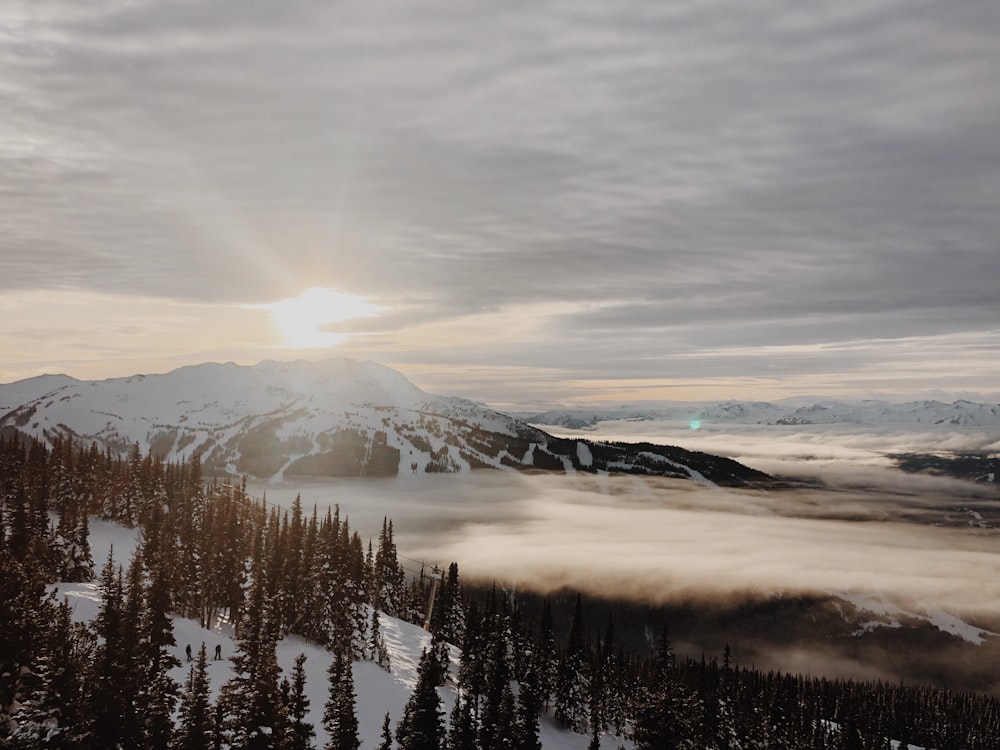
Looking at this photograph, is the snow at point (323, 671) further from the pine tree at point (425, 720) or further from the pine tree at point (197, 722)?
the pine tree at point (197, 722)

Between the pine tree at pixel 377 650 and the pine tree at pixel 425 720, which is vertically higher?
the pine tree at pixel 425 720

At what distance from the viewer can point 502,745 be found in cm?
7256

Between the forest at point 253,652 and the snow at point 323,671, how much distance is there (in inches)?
91.6

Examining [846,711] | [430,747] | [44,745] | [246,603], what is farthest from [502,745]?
[846,711]

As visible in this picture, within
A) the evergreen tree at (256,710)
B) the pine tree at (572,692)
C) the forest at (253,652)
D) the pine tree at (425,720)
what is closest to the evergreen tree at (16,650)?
the forest at (253,652)

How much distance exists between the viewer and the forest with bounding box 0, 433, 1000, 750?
A: 48188mm

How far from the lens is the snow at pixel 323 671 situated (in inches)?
3268

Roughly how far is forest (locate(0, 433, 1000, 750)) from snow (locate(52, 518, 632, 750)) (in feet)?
7.63

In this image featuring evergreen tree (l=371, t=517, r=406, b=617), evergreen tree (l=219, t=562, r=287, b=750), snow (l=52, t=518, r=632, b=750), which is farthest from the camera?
evergreen tree (l=371, t=517, r=406, b=617)

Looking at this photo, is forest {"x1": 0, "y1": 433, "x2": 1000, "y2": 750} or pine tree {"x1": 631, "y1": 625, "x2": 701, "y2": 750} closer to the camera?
forest {"x1": 0, "y1": 433, "x2": 1000, "y2": 750}

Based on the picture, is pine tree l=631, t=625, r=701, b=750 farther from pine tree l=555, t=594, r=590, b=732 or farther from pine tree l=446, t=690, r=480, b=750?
pine tree l=446, t=690, r=480, b=750

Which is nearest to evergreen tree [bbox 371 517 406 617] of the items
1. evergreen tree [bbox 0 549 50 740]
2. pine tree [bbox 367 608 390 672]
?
pine tree [bbox 367 608 390 672]

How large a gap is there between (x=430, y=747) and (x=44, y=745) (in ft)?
116

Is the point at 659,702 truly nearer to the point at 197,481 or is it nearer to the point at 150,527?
the point at 150,527
